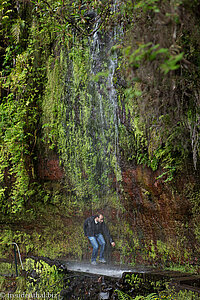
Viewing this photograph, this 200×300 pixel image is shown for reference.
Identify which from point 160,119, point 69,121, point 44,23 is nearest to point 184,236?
point 160,119

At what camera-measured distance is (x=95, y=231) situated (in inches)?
250

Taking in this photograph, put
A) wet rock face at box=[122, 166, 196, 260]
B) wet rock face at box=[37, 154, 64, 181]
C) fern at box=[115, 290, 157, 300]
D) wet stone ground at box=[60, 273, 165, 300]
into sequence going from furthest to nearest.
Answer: wet rock face at box=[37, 154, 64, 181] < wet rock face at box=[122, 166, 196, 260] < wet stone ground at box=[60, 273, 165, 300] < fern at box=[115, 290, 157, 300]

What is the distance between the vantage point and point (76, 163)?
6.68 meters

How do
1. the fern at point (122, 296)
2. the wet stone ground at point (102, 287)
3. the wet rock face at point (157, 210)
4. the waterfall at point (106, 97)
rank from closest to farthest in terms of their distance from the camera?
the fern at point (122, 296)
the wet stone ground at point (102, 287)
the wet rock face at point (157, 210)
the waterfall at point (106, 97)

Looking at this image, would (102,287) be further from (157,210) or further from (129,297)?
(157,210)

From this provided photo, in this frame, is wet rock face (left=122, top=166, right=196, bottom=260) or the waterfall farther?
the waterfall

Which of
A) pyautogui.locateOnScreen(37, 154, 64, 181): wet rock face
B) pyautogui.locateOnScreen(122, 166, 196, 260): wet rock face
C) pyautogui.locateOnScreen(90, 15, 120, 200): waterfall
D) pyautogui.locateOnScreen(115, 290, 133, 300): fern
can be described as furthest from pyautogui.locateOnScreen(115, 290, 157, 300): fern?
pyautogui.locateOnScreen(37, 154, 64, 181): wet rock face

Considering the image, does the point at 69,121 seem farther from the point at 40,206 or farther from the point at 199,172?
the point at 199,172

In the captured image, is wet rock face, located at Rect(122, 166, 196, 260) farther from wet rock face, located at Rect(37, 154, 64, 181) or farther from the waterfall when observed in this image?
wet rock face, located at Rect(37, 154, 64, 181)

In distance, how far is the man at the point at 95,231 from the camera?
6246mm

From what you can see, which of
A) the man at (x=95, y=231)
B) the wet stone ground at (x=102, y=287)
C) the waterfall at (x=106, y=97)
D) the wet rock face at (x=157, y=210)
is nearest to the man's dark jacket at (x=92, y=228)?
the man at (x=95, y=231)

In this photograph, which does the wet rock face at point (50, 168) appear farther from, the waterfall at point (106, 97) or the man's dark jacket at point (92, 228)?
the man's dark jacket at point (92, 228)

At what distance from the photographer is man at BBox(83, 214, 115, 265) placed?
20.5 ft

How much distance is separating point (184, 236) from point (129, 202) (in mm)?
1399
